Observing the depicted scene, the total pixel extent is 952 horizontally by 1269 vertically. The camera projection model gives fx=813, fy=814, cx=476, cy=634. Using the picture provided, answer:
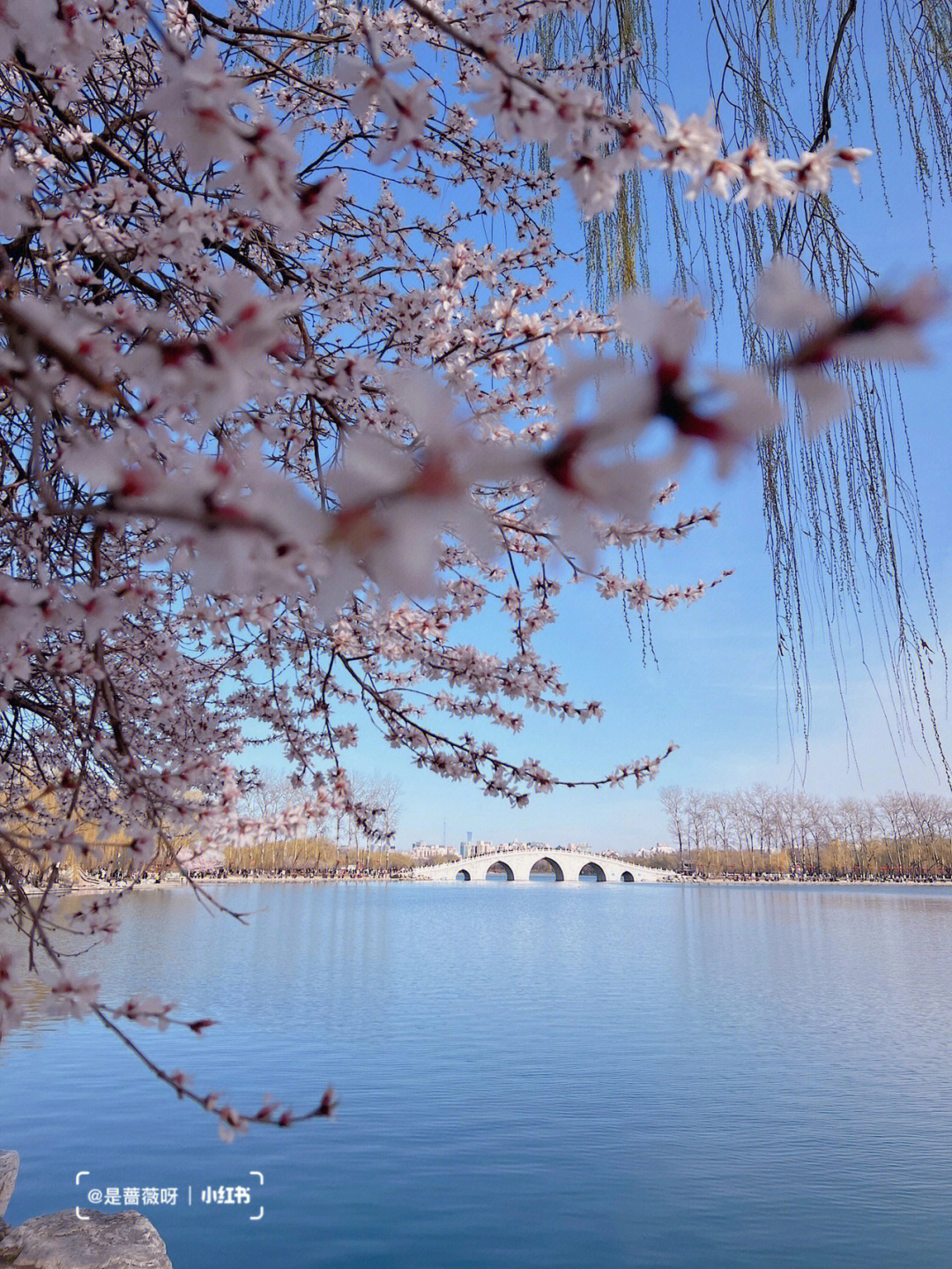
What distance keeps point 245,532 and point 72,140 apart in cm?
286

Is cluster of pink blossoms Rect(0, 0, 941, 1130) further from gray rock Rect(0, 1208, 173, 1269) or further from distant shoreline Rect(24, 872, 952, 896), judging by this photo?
distant shoreline Rect(24, 872, 952, 896)

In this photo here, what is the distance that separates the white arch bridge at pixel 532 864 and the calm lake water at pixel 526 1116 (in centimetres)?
6033

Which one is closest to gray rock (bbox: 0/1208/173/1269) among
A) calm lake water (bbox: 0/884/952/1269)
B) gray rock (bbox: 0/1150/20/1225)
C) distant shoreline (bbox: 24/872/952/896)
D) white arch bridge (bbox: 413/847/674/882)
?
gray rock (bbox: 0/1150/20/1225)

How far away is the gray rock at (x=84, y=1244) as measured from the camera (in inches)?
187

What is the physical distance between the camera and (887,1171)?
25.2ft

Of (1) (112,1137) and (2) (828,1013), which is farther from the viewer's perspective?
(2) (828,1013)

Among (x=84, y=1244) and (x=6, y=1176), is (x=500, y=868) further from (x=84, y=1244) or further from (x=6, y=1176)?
(x=84, y=1244)

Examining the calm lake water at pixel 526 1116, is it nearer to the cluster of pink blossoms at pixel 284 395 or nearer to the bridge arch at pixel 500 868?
the cluster of pink blossoms at pixel 284 395

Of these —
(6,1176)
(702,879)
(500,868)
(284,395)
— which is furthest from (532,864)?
(284,395)

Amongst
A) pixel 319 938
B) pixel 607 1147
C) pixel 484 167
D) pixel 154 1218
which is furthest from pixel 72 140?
pixel 319 938

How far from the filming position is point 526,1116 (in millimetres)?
9047

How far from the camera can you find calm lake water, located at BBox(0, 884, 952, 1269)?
6668mm

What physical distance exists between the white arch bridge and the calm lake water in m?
60.3

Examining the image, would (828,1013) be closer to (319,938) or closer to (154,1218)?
(154,1218)
